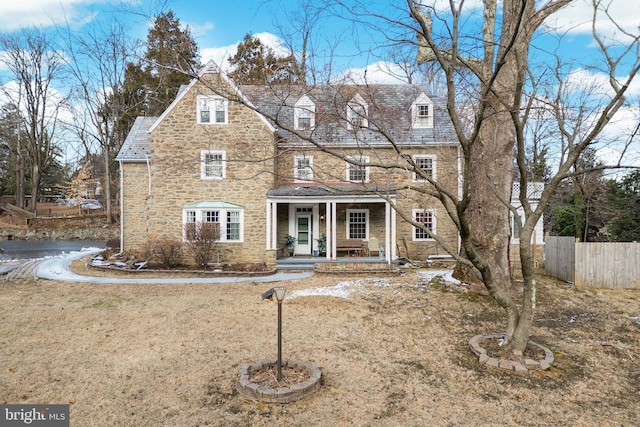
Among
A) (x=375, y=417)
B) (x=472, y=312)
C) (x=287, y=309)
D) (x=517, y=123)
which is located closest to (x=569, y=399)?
(x=375, y=417)

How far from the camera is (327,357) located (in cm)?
645

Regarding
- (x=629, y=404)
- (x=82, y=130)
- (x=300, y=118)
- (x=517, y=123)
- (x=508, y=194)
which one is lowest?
(x=629, y=404)

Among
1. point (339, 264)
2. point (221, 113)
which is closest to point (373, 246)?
point (339, 264)

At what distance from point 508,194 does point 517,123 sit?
17.1 ft

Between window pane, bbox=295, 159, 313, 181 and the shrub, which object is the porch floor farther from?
the shrub

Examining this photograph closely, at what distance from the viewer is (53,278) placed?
13586 millimetres

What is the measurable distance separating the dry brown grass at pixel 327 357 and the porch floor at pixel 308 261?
4668 millimetres

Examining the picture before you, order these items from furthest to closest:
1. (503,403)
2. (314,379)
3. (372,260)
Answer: (372,260)
(314,379)
(503,403)

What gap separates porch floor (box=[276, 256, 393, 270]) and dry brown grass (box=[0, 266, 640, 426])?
4668 millimetres

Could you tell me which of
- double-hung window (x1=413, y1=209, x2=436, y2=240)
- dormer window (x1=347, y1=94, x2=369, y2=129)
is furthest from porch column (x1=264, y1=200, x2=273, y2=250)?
dormer window (x1=347, y1=94, x2=369, y2=129)

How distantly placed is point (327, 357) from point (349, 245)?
11099 mm

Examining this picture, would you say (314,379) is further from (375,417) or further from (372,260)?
(372,260)

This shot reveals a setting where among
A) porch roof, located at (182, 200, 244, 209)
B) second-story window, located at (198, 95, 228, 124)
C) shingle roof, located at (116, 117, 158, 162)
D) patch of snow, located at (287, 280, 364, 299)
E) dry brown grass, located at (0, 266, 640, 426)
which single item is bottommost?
dry brown grass, located at (0, 266, 640, 426)

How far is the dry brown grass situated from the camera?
4.70 meters
